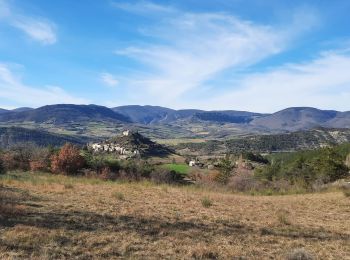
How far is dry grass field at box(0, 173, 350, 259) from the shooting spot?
33.7 feet

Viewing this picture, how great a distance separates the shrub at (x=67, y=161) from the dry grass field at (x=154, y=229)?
3024cm

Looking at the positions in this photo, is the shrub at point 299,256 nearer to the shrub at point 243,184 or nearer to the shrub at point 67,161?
the shrub at point 243,184

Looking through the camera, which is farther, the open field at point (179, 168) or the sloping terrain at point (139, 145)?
the sloping terrain at point (139, 145)

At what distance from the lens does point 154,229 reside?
13.1 metres

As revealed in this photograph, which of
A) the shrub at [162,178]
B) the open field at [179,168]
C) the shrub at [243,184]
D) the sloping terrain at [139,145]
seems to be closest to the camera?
the shrub at [243,184]

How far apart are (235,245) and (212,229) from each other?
7.47 ft

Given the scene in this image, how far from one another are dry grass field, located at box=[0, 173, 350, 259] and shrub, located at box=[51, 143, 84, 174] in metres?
30.2

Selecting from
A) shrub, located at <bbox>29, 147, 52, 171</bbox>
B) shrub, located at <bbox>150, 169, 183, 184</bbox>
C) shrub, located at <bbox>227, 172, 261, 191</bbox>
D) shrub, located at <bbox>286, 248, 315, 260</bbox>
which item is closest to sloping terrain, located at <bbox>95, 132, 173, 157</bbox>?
shrub, located at <bbox>29, 147, 52, 171</bbox>

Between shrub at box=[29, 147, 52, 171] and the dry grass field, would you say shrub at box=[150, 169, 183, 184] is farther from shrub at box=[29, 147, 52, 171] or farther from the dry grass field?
the dry grass field

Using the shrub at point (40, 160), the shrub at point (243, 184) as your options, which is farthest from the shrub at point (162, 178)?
the shrub at point (40, 160)

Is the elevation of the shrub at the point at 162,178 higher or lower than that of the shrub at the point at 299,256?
lower

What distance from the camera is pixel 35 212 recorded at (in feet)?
46.8

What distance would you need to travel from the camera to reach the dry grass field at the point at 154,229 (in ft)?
33.7

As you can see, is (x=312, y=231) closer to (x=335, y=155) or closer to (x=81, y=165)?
(x=81, y=165)
